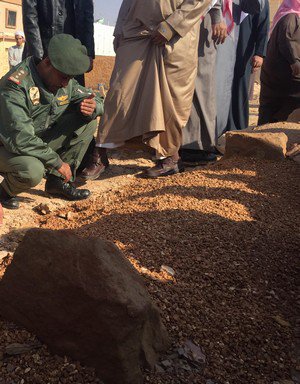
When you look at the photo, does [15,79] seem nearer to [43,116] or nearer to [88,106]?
[43,116]

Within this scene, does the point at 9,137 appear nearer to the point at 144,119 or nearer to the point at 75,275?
the point at 144,119

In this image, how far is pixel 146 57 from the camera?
12.2ft

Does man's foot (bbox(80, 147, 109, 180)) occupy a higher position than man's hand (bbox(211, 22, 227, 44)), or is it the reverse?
man's hand (bbox(211, 22, 227, 44))

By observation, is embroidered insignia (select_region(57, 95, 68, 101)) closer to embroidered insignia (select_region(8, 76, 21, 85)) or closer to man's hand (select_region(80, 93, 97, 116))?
man's hand (select_region(80, 93, 97, 116))

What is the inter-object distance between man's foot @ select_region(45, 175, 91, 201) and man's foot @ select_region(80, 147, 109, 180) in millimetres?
418

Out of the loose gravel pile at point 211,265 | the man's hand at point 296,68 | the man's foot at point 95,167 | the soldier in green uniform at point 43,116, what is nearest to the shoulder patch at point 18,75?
the soldier in green uniform at point 43,116

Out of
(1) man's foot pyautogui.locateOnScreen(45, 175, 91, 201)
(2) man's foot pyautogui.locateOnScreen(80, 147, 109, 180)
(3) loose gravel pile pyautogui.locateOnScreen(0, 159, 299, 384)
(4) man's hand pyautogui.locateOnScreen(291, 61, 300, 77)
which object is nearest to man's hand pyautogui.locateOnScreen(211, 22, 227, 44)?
(4) man's hand pyautogui.locateOnScreen(291, 61, 300, 77)

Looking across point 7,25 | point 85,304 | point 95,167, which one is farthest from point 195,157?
point 7,25

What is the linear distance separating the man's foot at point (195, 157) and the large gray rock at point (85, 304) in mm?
2924

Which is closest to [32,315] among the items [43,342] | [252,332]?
[43,342]

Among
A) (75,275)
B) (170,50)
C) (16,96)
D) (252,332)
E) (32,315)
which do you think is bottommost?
(252,332)

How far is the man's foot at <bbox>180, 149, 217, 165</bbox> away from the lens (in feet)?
14.9

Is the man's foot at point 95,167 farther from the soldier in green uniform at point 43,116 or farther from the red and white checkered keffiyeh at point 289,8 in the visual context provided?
the red and white checkered keffiyeh at point 289,8

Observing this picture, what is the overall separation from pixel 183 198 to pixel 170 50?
1.28 meters
